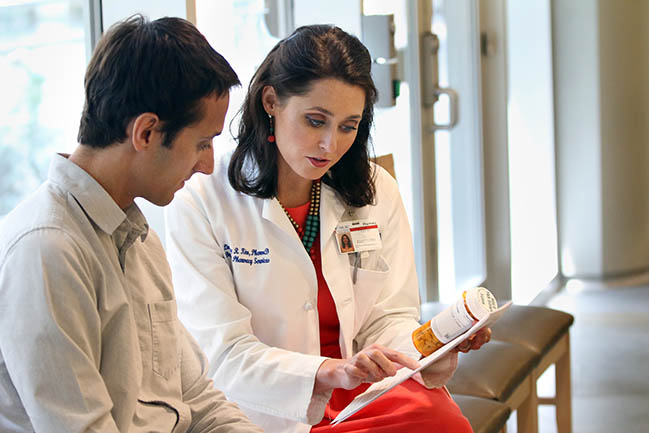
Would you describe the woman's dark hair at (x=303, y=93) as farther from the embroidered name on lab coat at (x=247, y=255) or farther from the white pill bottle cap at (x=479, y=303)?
the white pill bottle cap at (x=479, y=303)

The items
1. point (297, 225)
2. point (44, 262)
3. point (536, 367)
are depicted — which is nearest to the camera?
point (44, 262)

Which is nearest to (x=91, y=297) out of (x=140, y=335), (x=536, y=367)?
(x=140, y=335)

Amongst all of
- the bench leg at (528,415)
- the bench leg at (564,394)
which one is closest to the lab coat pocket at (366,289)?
the bench leg at (528,415)

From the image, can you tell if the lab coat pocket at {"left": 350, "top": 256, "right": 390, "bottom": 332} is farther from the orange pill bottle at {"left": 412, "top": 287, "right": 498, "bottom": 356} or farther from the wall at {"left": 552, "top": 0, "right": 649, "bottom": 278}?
the wall at {"left": 552, "top": 0, "right": 649, "bottom": 278}

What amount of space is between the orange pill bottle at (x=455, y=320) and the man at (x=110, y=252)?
0.54 m

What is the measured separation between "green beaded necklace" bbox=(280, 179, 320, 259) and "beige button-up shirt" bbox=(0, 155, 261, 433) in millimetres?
634

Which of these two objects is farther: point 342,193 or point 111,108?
point 342,193

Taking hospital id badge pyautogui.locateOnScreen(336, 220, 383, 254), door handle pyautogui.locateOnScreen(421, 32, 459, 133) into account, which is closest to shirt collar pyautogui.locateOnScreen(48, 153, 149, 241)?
hospital id badge pyautogui.locateOnScreen(336, 220, 383, 254)

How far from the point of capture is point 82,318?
3.82 feet

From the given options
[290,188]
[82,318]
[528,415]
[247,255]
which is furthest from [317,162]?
[528,415]

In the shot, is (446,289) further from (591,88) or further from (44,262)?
(44,262)

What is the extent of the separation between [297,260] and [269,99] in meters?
0.42

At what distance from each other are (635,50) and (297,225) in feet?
16.3

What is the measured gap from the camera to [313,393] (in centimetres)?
184
